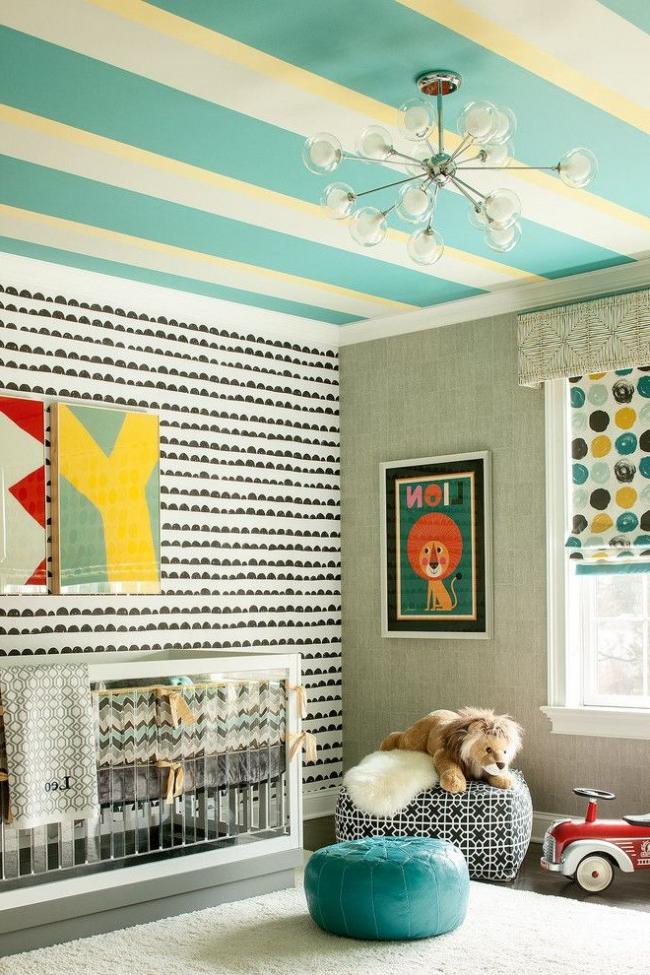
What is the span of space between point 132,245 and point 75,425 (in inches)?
31.9

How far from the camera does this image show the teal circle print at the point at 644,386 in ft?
15.3

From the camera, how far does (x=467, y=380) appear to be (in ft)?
17.3

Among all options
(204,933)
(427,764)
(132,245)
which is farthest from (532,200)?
(204,933)

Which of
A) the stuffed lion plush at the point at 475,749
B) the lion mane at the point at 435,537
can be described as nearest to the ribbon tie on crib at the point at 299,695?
the stuffed lion plush at the point at 475,749

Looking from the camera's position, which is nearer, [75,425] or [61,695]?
[61,695]

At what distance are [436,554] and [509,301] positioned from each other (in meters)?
1.25

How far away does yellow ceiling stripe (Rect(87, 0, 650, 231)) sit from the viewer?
2.57 meters

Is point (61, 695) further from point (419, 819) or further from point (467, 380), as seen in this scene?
point (467, 380)

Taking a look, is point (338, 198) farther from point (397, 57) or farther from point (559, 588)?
point (559, 588)

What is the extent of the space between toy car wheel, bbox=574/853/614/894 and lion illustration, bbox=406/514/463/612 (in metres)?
1.47

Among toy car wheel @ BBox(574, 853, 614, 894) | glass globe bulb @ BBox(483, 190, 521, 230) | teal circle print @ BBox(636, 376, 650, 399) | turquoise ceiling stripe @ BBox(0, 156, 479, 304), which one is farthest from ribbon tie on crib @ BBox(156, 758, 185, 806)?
teal circle print @ BBox(636, 376, 650, 399)

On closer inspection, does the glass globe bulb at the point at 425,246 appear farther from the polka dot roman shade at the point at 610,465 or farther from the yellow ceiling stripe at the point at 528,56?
the polka dot roman shade at the point at 610,465

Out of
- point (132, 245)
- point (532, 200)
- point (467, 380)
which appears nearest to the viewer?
point (532, 200)

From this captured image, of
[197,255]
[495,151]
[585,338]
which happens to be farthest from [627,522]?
[495,151]
